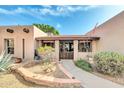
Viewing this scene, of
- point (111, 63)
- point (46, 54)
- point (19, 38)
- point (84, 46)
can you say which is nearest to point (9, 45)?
point (19, 38)

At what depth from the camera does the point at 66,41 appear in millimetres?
20797

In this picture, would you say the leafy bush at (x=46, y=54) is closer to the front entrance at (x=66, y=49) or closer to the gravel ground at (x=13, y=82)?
the front entrance at (x=66, y=49)

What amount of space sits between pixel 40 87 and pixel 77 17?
1268 centimetres

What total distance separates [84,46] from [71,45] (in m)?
1.44

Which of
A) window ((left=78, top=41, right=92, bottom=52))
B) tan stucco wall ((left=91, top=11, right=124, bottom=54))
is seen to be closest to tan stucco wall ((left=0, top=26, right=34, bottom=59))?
window ((left=78, top=41, right=92, bottom=52))

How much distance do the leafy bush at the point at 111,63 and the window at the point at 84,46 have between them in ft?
21.6

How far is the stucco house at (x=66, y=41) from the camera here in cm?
1426

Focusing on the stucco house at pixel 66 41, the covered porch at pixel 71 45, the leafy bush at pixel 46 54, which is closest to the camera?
the stucco house at pixel 66 41

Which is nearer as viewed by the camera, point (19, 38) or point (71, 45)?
point (19, 38)

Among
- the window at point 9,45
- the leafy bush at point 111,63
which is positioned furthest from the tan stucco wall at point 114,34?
the window at point 9,45

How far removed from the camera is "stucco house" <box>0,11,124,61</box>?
14258mm

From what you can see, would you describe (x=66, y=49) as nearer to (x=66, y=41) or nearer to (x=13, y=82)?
(x=66, y=41)
